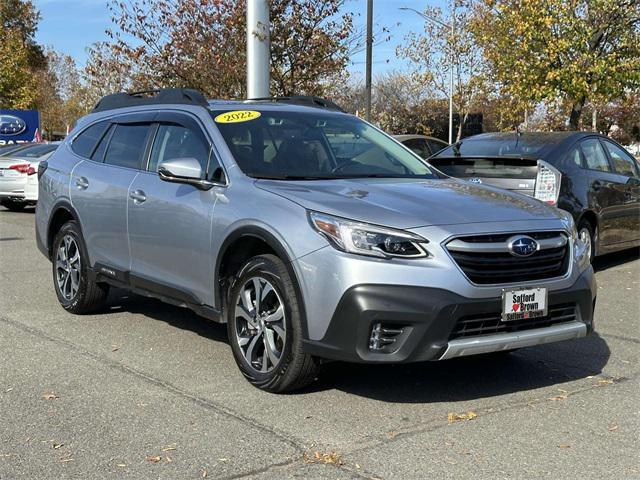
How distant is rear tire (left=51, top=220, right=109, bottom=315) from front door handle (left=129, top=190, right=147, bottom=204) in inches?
39.3

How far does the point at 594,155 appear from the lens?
9.35 meters

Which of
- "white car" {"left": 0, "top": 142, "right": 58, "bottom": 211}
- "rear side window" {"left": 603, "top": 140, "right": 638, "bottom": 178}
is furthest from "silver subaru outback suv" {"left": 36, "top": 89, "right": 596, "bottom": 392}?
"white car" {"left": 0, "top": 142, "right": 58, "bottom": 211}

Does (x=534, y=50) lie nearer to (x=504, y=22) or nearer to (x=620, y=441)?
(x=504, y=22)

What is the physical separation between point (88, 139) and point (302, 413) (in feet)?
12.4

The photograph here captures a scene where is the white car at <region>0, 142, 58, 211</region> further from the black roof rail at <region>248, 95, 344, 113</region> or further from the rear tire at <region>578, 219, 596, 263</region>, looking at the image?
the rear tire at <region>578, 219, 596, 263</region>

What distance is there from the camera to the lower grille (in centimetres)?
431

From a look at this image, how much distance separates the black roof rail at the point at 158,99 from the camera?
19.7 ft

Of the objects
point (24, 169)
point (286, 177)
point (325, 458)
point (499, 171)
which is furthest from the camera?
point (24, 169)

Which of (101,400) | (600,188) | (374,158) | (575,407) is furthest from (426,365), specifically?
(600,188)

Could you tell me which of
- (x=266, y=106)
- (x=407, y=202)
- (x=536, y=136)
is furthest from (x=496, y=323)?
(x=536, y=136)

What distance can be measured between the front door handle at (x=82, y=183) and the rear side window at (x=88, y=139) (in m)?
0.27

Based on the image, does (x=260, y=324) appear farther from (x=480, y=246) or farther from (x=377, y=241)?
(x=480, y=246)

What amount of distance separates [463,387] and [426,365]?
0.54 metres

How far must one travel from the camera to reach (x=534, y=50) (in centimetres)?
1723
